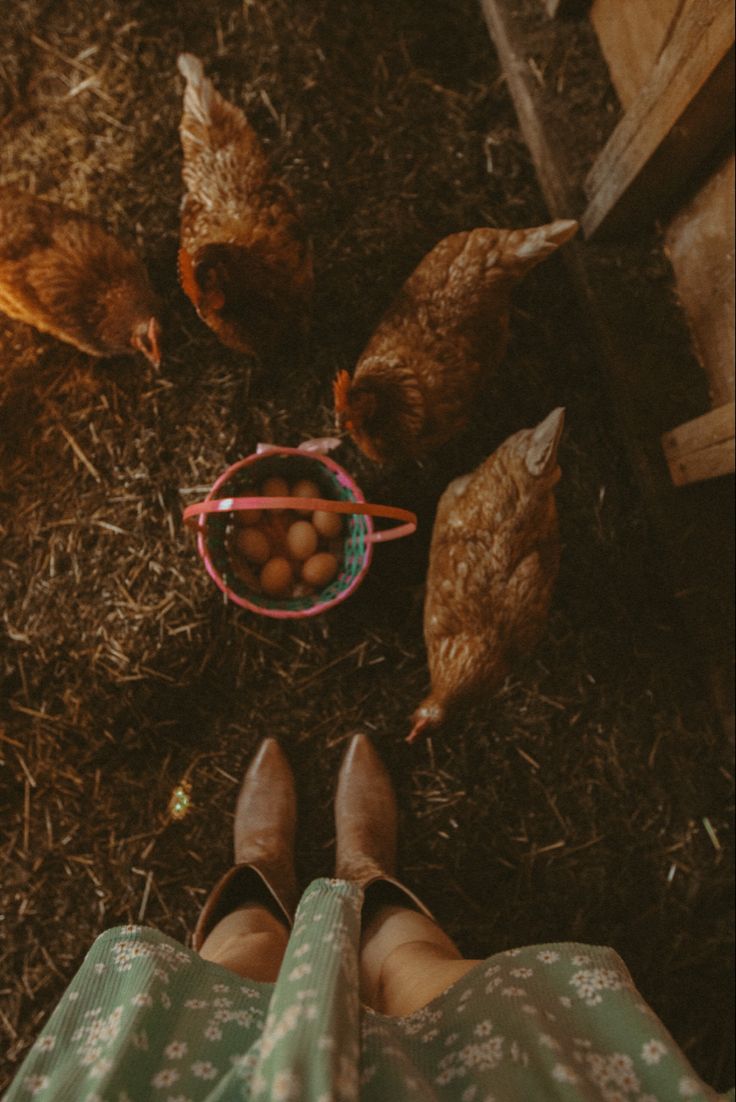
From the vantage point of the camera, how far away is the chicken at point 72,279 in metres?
1.54

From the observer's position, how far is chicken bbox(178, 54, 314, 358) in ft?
4.91

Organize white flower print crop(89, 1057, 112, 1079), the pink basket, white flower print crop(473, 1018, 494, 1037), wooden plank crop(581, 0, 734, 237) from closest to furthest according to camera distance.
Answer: white flower print crop(89, 1057, 112, 1079) → white flower print crop(473, 1018, 494, 1037) → wooden plank crop(581, 0, 734, 237) → the pink basket

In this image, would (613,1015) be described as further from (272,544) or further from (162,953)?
(272,544)

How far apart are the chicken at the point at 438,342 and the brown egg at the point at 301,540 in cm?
24

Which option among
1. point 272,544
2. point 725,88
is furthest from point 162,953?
point 725,88

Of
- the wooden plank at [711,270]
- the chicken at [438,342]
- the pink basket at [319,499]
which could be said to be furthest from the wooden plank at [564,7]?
the pink basket at [319,499]

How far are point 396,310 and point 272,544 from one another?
2.16 ft

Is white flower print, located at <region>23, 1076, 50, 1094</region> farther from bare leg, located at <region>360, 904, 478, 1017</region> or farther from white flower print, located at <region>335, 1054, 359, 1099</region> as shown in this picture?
bare leg, located at <region>360, 904, 478, 1017</region>

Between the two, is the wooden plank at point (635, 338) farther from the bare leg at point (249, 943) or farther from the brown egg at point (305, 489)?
the bare leg at point (249, 943)

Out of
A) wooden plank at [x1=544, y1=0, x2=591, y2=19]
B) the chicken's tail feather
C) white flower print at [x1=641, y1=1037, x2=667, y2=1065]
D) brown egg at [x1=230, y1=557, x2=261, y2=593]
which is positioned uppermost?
the chicken's tail feather

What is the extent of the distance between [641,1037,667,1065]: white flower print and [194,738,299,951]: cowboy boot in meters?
0.84

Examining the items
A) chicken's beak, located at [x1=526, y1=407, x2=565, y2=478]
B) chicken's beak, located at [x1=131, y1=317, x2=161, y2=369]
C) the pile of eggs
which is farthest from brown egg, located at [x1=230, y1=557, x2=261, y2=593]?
chicken's beak, located at [x1=526, y1=407, x2=565, y2=478]

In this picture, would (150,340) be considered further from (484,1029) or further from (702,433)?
(484,1029)

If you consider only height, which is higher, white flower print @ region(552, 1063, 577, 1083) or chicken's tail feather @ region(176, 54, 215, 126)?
chicken's tail feather @ region(176, 54, 215, 126)
